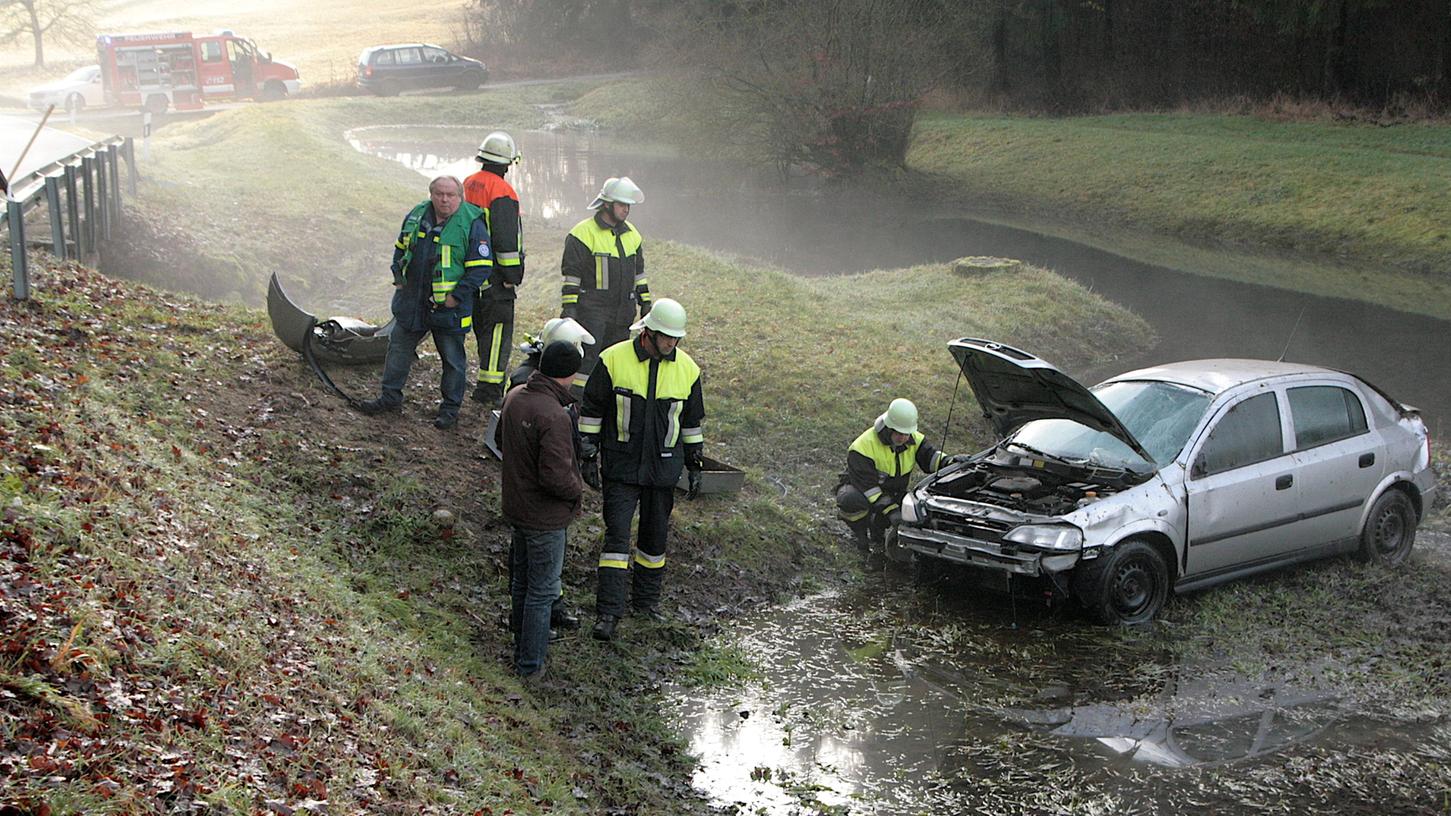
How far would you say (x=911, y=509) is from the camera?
28.6 feet

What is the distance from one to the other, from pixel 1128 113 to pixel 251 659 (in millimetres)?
40065

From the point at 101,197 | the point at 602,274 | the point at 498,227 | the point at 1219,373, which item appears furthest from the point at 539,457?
the point at 101,197

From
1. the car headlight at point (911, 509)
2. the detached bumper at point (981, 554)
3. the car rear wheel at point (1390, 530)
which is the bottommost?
the car rear wheel at point (1390, 530)

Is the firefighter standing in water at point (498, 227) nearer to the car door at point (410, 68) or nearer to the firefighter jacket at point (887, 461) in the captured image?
the firefighter jacket at point (887, 461)

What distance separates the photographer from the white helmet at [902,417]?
30.6ft

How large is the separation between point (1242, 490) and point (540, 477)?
5200mm

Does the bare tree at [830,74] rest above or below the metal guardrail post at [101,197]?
above

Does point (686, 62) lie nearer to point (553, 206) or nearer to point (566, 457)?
point (553, 206)

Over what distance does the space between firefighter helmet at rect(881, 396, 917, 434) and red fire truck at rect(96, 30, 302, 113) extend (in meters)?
38.6

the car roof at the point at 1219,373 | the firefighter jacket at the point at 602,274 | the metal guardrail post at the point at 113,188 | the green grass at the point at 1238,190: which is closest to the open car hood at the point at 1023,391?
the car roof at the point at 1219,373

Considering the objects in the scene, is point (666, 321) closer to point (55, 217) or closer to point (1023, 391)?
point (1023, 391)

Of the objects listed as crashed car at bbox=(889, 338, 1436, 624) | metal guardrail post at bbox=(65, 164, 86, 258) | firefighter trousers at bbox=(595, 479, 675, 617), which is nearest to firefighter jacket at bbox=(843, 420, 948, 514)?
crashed car at bbox=(889, 338, 1436, 624)

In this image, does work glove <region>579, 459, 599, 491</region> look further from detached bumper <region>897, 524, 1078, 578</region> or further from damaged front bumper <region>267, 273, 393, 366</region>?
damaged front bumper <region>267, 273, 393, 366</region>

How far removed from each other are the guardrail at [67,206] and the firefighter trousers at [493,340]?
3368 millimetres
